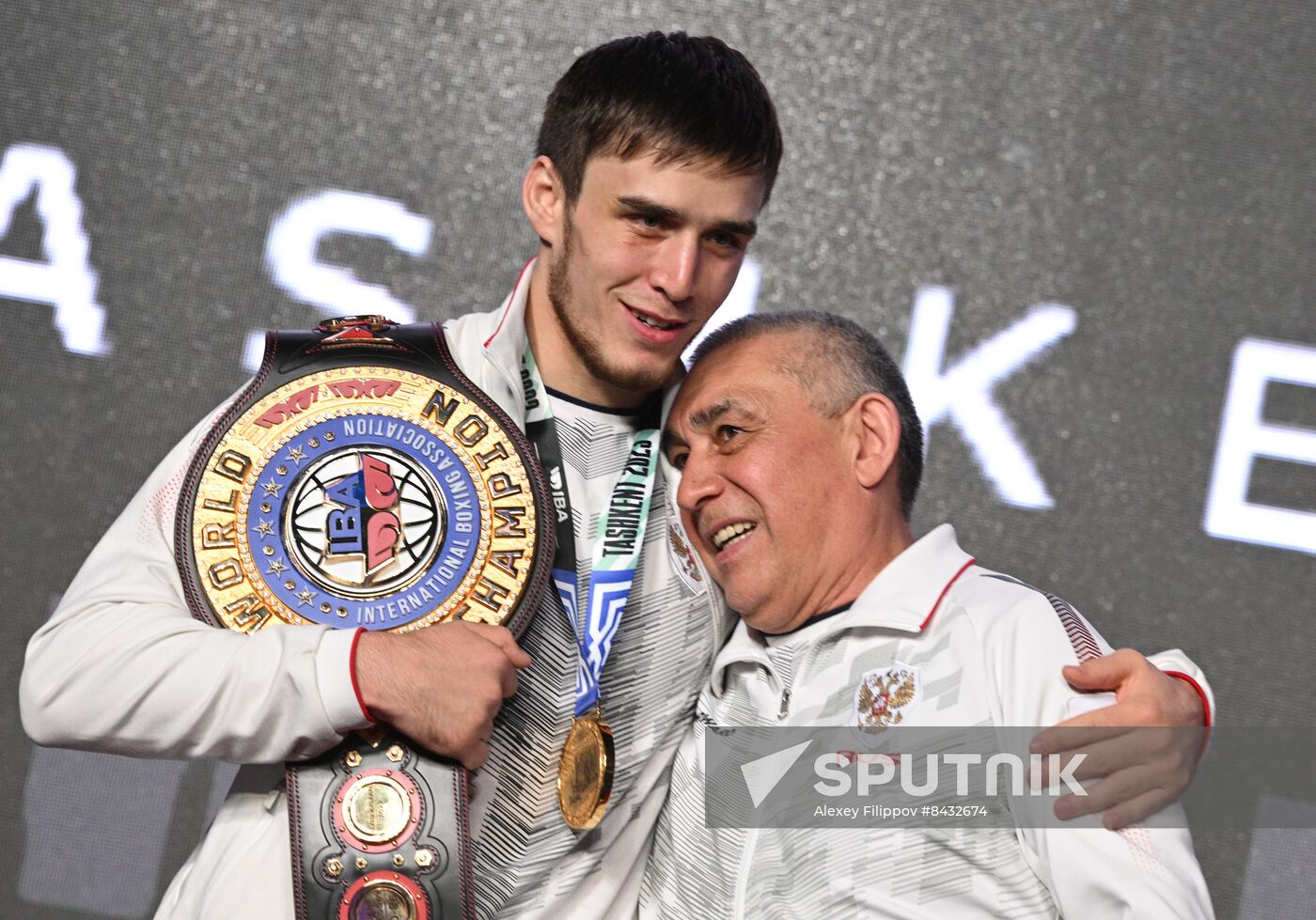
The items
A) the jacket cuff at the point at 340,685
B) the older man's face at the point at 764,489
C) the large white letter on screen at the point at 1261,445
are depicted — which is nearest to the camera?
the jacket cuff at the point at 340,685

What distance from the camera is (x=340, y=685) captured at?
108cm

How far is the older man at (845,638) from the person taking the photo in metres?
1.21

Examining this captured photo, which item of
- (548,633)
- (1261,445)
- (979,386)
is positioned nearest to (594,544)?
(548,633)

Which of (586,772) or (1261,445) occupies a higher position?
(1261,445)

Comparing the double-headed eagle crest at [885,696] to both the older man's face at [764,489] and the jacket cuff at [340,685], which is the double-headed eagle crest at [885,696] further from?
the jacket cuff at [340,685]

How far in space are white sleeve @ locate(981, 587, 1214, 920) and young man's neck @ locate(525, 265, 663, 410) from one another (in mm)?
494

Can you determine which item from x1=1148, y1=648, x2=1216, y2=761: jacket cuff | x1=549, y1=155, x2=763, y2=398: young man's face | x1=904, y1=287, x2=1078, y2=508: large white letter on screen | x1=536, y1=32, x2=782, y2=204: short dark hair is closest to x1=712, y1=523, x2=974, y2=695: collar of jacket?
x1=1148, y1=648, x2=1216, y2=761: jacket cuff

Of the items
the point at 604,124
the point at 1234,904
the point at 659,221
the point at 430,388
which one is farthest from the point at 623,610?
the point at 1234,904

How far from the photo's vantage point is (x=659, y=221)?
1.42 metres

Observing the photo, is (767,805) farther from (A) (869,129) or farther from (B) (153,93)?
(B) (153,93)

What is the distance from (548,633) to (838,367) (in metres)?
0.47

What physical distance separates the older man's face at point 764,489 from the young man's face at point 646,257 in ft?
0.26

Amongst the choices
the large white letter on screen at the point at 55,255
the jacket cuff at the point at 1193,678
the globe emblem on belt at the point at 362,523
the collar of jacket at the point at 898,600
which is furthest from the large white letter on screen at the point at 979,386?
the large white letter on screen at the point at 55,255

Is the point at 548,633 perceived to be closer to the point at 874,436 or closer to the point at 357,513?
the point at 357,513
